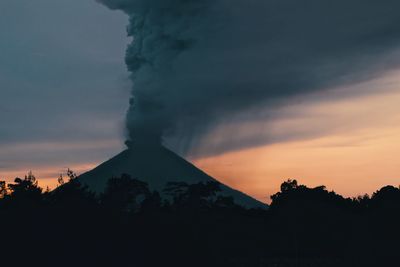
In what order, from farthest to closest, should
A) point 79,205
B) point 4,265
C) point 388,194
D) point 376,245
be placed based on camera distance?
point 388,194
point 376,245
point 79,205
point 4,265

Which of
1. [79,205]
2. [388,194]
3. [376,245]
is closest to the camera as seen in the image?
[79,205]

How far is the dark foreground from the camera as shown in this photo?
169 ft

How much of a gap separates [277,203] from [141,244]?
57.2 m

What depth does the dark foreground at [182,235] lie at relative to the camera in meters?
51.4

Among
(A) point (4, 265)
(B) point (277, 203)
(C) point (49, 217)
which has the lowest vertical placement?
(A) point (4, 265)

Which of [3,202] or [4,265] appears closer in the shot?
[4,265]

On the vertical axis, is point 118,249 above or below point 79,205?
below

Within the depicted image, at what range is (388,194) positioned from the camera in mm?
108938

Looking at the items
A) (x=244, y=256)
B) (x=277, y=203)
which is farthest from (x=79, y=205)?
(x=277, y=203)

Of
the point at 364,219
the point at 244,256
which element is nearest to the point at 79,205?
the point at 244,256

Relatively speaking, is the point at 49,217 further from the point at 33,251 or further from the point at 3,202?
the point at 3,202

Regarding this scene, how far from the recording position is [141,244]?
54.6 meters

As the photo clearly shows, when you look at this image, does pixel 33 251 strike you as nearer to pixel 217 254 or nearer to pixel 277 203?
pixel 217 254

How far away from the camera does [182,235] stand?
57.1m
